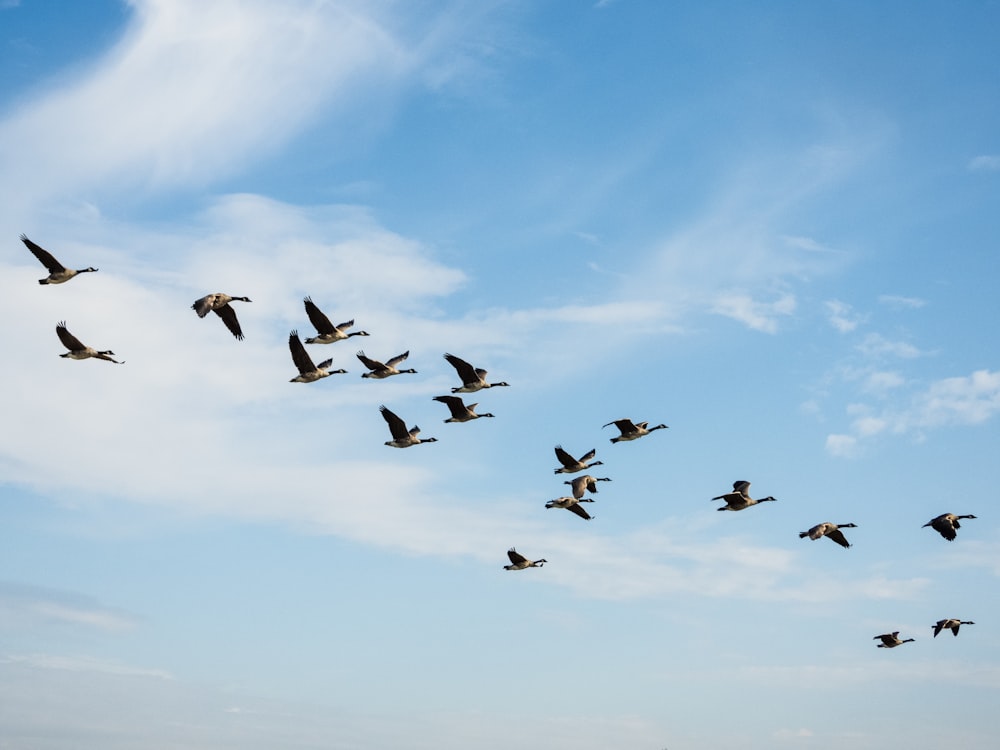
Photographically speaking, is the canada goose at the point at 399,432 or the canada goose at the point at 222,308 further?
the canada goose at the point at 399,432

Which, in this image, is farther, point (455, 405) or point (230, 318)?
point (455, 405)

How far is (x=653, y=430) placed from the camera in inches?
1590

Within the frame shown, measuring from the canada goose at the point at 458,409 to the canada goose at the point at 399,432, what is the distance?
1.28 meters

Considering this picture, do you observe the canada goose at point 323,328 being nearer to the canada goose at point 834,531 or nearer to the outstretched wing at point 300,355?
the outstretched wing at point 300,355

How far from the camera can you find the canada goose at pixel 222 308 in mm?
31547

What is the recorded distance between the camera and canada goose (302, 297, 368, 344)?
35.2m

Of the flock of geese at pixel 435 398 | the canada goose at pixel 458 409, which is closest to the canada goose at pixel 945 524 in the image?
the flock of geese at pixel 435 398

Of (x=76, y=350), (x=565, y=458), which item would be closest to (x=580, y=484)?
(x=565, y=458)

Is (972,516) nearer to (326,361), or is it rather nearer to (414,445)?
(414,445)

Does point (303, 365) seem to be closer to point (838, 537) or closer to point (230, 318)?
point (230, 318)

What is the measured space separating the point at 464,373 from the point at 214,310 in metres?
9.33

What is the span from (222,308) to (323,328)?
10.6ft

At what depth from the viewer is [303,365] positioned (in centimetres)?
3575

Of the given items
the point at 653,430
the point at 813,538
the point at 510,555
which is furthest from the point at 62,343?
the point at 813,538
